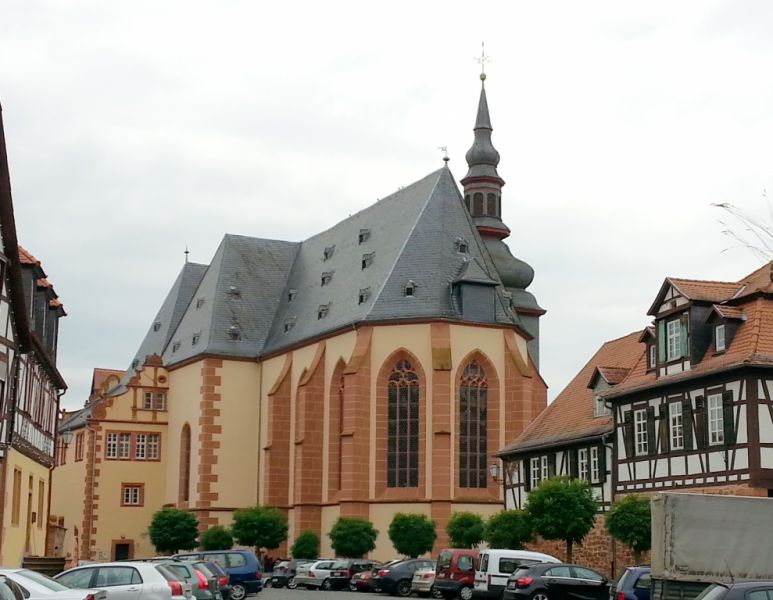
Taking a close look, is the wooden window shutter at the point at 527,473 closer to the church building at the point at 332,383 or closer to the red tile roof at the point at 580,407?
the red tile roof at the point at 580,407

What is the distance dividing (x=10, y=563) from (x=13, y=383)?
4.67 meters

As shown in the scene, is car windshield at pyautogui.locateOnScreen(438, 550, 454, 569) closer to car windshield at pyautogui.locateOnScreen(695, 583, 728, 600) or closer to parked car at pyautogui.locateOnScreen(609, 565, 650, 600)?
parked car at pyautogui.locateOnScreen(609, 565, 650, 600)

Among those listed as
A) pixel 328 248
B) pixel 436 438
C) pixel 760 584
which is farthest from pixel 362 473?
pixel 760 584

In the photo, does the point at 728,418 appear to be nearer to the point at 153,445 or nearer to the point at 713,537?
the point at 713,537

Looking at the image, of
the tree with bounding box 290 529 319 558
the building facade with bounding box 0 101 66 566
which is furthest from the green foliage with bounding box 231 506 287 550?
the building facade with bounding box 0 101 66 566

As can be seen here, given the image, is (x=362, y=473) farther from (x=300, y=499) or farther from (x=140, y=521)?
(x=140, y=521)

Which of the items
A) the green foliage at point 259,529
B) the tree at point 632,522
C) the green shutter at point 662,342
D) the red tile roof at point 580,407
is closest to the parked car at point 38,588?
the tree at point 632,522

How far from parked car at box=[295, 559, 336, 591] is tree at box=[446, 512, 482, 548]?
4.87m

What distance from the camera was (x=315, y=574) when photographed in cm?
4566

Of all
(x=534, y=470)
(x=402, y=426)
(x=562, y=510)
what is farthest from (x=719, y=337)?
(x=402, y=426)

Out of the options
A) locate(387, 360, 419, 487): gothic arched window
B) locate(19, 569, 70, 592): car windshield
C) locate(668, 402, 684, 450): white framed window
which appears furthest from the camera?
locate(387, 360, 419, 487): gothic arched window

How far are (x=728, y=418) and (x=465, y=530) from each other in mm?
17054

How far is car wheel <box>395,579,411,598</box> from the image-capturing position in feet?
129

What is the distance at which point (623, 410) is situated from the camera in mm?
37812
